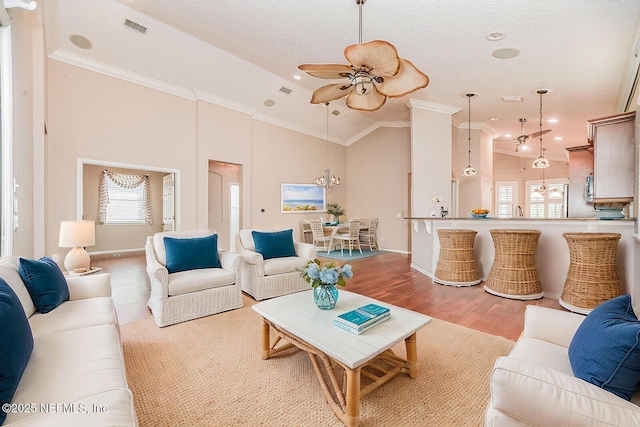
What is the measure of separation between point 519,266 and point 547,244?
58cm

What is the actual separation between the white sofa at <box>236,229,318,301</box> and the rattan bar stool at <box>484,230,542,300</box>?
2.55m

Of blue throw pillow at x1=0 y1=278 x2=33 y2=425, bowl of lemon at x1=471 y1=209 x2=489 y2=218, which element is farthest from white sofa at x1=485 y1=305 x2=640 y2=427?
bowl of lemon at x1=471 y1=209 x2=489 y2=218

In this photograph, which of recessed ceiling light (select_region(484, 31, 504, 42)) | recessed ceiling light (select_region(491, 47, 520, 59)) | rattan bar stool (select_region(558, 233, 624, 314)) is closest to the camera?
rattan bar stool (select_region(558, 233, 624, 314))

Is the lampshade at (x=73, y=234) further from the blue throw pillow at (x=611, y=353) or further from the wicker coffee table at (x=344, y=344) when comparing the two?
the blue throw pillow at (x=611, y=353)

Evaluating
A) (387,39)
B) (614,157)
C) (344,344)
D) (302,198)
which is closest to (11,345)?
(344,344)

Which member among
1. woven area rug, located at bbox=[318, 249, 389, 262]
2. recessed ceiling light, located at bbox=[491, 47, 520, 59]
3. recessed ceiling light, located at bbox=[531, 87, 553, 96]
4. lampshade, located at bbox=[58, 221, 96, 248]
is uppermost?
recessed ceiling light, located at bbox=[491, 47, 520, 59]

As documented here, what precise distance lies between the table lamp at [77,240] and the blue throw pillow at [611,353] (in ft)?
15.0

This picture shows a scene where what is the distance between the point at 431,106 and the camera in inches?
232

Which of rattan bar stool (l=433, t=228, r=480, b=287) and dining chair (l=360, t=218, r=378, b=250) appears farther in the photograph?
dining chair (l=360, t=218, r=378, b=250)

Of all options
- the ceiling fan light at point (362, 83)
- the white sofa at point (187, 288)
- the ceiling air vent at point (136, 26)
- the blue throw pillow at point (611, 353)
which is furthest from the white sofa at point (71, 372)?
the ceiling air vent at point (136, 26)

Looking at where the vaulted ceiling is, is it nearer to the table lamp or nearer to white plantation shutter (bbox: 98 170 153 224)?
the table lamp

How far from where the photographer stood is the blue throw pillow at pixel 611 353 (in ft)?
3.18

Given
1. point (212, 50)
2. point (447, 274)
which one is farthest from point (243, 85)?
point (447, 274)

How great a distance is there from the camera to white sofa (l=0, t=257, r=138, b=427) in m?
0.98
